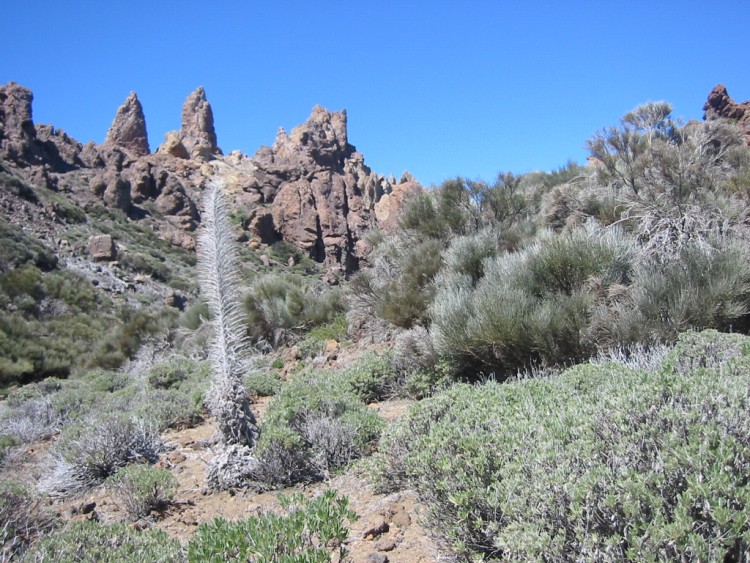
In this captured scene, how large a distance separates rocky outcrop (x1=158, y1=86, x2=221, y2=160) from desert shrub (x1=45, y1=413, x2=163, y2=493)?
5316 centimetres

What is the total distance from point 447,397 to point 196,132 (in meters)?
66.8

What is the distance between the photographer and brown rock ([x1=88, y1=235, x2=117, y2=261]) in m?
21.3

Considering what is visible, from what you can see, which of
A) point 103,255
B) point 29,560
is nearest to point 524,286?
point 29,560

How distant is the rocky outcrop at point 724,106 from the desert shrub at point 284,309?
1612 cm

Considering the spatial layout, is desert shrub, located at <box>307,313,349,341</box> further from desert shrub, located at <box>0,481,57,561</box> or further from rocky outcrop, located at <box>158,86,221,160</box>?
rocky outcrop, located at <box>158,86,221,160</box>

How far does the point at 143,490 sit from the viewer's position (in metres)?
3.37

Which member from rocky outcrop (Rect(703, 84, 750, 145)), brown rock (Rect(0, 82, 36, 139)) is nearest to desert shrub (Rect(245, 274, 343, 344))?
rocky outcrop (Rect(703, 84, 750, 145))

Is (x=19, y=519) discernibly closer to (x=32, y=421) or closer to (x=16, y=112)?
(x=32, y=421)

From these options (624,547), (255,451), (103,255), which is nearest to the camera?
(624,547)

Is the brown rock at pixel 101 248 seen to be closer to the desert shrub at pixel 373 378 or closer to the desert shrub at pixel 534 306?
the desert shrub at pixel 373 378

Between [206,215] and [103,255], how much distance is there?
2017cm

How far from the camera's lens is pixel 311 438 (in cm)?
370

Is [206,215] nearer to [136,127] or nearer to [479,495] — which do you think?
[479,495]

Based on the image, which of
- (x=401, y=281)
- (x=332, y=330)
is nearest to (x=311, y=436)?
(x=401, y=281)
